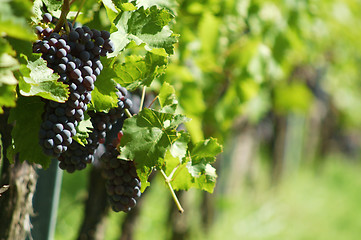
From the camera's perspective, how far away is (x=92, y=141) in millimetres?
1310

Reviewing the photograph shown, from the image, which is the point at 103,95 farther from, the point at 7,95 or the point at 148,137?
the point at 7,95

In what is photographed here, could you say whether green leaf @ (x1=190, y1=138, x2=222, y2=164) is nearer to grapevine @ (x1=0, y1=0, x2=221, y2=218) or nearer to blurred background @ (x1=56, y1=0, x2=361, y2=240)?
grapevine @ (x1=0, y1=0, x2=221, y2=218)

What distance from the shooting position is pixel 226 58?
337 cm

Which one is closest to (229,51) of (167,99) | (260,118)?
(167,99)

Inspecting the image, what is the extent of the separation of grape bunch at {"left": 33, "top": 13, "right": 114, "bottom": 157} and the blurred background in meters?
0.27

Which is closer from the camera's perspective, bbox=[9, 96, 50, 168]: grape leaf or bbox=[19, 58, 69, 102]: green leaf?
bbox=[19, 58, 69, 102]: green leaf

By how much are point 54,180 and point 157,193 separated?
4555 mm

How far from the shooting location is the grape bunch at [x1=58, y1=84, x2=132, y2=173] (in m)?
1.29

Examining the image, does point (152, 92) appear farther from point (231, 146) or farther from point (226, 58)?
point (231, 146)

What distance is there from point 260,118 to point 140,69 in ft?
18.3

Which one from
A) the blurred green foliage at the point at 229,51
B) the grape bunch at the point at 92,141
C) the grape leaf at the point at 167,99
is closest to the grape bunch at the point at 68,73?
the grape bunch at the point at 92,141

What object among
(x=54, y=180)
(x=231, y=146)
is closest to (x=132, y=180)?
(x=54, y=180)

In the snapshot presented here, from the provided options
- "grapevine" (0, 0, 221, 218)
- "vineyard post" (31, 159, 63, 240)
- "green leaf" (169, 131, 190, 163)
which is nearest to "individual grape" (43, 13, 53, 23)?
"grapevine" (0, 0, 221, 218)

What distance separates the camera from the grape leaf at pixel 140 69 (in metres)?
1.32
